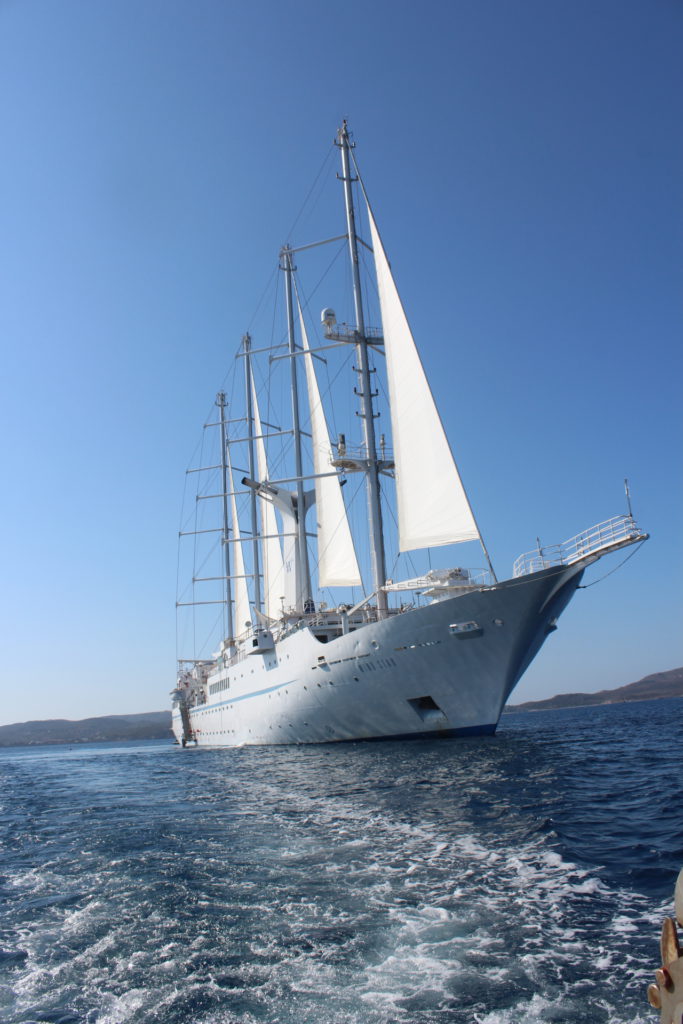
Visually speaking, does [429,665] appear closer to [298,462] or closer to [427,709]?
[427,709]

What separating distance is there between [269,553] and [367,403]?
22.5 m

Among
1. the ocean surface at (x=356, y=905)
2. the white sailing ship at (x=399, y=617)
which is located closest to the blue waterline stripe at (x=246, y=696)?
the white sailing ship at (x=399, y=617)

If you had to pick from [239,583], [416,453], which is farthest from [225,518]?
[416,453]

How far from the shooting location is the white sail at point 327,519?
123ft

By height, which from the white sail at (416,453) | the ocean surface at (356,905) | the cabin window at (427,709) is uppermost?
the white sail at (416,453)

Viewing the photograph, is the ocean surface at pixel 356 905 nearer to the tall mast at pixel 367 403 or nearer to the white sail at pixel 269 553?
the tall mast at pixel 367 403

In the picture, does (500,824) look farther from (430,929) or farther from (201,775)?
(201,775)

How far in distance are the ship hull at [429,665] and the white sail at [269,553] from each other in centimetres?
1930

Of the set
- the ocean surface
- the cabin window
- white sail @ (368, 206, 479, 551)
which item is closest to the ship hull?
the cabin window

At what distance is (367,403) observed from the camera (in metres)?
31.0

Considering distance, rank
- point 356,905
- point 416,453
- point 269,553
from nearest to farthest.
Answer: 1. point 356,905
2. point 416,453
3. point 269,553

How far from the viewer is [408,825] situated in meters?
11.1

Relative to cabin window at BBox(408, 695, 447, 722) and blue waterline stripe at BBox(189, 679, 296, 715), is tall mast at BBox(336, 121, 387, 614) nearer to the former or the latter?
cabin window at BBox(408, 695, 447, 722)

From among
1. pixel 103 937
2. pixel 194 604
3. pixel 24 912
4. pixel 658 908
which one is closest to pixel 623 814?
pixel 658 908
